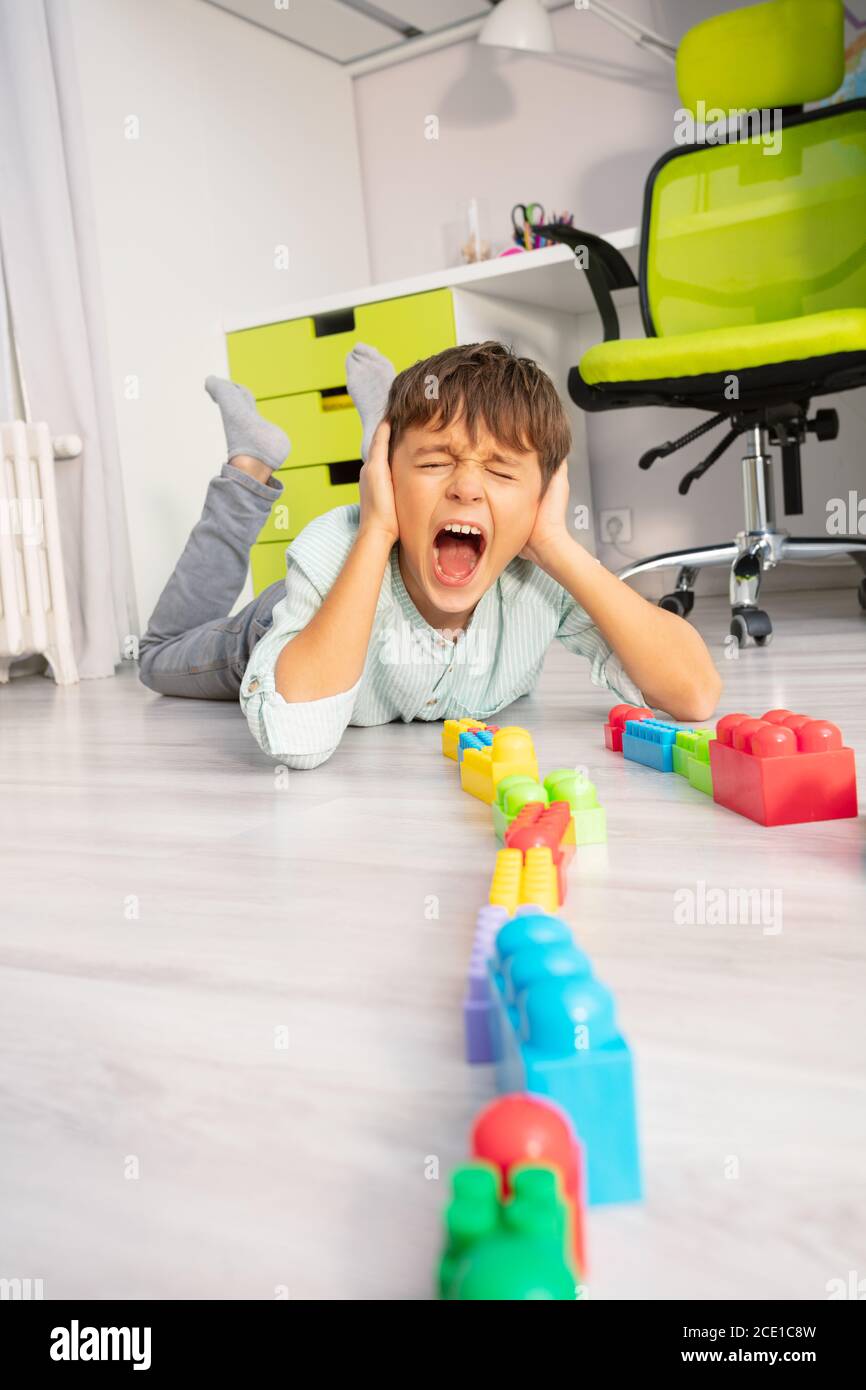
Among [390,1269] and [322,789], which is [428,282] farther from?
[390,1269]

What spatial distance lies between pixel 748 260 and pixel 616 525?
994 millimetres

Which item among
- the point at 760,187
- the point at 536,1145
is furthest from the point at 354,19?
the point at 536,1145

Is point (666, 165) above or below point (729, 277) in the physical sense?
above

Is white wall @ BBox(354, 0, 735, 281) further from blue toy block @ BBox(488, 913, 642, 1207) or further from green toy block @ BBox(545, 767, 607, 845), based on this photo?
blue toy block @ BBox(488, 913, 642, 1207)

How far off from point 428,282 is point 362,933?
2.23 m

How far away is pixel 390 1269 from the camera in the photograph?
356 millimetres

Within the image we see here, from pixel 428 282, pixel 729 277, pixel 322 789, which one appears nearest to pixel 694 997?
pixel 322 789

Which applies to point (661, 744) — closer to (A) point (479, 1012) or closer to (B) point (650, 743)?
(B) point (650, 743)

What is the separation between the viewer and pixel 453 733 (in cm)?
116

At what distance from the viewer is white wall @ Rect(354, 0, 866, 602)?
9.66 feet

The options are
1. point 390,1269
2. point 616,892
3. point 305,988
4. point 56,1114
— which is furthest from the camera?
point 616,892

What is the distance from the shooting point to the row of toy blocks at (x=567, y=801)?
79 centimetres

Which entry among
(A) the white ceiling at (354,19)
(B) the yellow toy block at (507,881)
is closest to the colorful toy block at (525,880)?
(B) the yellow toy block at (507,881)

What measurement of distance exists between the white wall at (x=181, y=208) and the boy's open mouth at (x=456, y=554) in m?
1.70
